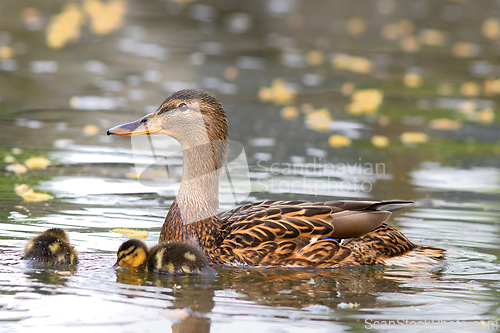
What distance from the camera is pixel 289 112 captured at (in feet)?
40.4

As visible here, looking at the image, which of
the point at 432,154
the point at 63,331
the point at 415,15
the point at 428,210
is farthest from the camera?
the point at 415,15

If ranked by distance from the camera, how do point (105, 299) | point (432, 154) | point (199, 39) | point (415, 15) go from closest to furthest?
point (105, 299), point (432, 154), point (199, 39), point (415, 15)

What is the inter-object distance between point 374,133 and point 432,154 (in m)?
1.22

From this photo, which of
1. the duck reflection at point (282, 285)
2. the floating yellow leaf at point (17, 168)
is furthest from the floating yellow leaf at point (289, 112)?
the duck reflection at point (282, 285)

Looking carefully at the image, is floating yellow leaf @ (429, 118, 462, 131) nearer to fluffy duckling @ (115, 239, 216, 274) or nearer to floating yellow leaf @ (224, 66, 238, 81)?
floating yellow leaf @ (224, 66, 238, 81)

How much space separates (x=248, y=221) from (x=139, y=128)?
3.83 ft

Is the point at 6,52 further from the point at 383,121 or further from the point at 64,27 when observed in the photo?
the point at 383,121

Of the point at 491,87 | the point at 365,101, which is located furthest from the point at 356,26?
the point at 365,101

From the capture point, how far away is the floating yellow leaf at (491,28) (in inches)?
806

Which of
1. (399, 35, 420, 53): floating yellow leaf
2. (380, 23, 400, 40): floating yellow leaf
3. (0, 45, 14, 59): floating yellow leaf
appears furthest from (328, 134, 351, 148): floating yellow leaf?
(380, 23, 400, 40): floating yellow leaf

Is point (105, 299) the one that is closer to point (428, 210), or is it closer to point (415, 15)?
point (428, 210)

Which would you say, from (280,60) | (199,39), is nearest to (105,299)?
(280,60)

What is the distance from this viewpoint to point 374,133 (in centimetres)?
1148

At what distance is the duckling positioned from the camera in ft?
18.1
